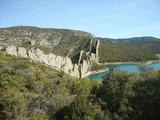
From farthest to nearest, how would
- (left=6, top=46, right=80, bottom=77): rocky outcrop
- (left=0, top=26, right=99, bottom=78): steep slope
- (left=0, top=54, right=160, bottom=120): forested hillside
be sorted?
(left=0, top=26, right=99, bottom=78): steep slope, (left=6, top=46, right=80, bottom=77): rocky outcrop, (left=0, top=54, right=160, bottom=120): forested hillside

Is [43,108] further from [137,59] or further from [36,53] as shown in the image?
[137,59]

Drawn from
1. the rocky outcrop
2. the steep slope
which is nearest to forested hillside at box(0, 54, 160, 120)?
the rocky outcrop

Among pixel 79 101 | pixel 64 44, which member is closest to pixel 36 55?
pixel 79 101

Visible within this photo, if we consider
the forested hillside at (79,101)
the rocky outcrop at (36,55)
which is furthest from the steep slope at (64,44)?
the forested hillside at (79,101)

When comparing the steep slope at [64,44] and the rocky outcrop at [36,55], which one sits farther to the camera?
the steep slope at [64,44]

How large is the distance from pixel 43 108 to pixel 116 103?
8.11 m

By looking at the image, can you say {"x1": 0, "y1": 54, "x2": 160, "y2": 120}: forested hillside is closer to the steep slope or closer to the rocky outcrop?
the rocky outcrop

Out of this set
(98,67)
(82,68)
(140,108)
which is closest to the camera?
(140,108)

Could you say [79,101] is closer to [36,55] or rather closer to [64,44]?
[36,55]

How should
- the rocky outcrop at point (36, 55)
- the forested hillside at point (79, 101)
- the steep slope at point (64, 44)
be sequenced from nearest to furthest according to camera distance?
the forested hillside at point (79, 101), the rocky outcrop at point (36, 55), the steep slope at point (64, 44)

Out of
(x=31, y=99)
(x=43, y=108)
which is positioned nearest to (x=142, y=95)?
(x=43, y=108)

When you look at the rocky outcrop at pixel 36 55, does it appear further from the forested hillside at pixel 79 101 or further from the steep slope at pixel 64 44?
the forested hillside at pixel 79 101

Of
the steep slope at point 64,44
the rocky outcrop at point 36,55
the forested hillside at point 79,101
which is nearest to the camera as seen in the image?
the forested hillside at point 79,101

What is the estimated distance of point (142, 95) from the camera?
1247cm
